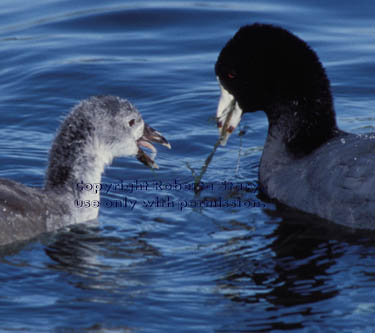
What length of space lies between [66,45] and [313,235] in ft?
25.4

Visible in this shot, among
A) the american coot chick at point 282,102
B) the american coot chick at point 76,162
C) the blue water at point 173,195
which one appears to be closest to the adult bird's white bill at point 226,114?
the american coot chick at point 282,102

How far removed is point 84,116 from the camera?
350 inches

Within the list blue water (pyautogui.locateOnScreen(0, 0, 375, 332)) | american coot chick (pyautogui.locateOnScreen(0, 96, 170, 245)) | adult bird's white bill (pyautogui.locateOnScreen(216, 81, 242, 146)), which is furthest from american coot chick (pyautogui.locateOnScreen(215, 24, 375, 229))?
american coot chick (pyautogui.locateOnScreen(0, 96, 170, 245))

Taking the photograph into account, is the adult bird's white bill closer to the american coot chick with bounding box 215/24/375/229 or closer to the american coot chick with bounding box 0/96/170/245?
the american coot chick with bounding box 215/24/375/229

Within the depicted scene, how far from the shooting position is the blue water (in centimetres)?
724

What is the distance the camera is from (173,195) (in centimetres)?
1005

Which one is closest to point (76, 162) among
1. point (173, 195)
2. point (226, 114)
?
point (173, 195)

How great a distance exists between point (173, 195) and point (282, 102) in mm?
1564

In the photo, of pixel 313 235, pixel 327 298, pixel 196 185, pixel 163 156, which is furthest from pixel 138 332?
pixel 163 156

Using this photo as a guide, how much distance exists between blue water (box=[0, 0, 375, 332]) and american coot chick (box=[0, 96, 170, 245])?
195 mm

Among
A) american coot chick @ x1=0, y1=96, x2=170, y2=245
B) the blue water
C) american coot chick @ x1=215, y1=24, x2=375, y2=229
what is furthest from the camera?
american coot chick @ x1=215, y1=24, x2=375, y2=229

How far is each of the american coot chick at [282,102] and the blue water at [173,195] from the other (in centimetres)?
38

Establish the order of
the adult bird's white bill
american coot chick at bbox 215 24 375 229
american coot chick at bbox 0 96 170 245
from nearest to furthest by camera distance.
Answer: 1. american coot chick at bbox 0 96 170 245
2. american coot chick at bbox 215 24 375 229
3. the adult bird's white bill

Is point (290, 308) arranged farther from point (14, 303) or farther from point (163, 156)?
point (163, 156)
